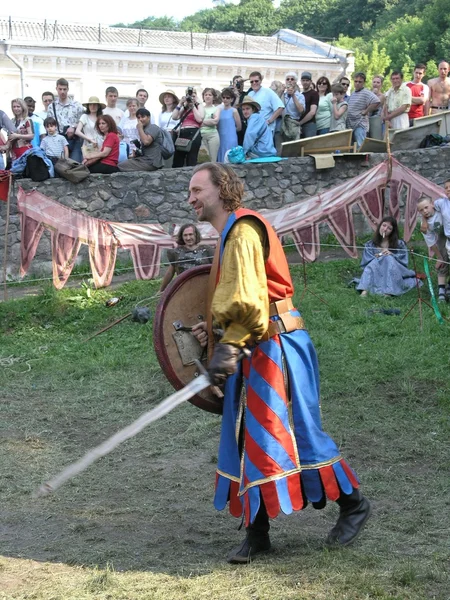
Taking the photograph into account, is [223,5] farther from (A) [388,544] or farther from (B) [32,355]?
(A) [388,544]

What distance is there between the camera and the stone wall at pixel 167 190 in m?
12.2


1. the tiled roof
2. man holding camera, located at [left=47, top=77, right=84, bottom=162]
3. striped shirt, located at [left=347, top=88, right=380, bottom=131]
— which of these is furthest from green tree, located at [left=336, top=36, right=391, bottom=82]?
man holding camera, located at [left=47, top=77, right=84, bottom=162]

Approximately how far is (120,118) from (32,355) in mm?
4549

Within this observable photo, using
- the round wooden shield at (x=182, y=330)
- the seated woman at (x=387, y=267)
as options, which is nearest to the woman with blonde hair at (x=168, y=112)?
the seated woman at (x=387, y=267)

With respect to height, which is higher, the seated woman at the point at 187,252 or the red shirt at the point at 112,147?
the red shirt at the point at 112,147

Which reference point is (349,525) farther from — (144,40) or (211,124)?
(144,40)

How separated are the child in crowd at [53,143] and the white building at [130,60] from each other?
1772 cm

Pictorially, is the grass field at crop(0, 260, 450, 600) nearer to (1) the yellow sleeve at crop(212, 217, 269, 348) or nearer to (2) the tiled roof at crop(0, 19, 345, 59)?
(1) the yellow sleeve at crop(212, 217, 269, 348)

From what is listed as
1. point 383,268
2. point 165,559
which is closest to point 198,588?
point 165,559

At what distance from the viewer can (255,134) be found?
12.7 m

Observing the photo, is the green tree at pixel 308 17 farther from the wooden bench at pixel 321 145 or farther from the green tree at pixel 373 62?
the wooden bench at pixel 321 145

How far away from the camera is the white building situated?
29.5 m

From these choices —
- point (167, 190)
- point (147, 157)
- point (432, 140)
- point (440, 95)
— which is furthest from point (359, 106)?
point (147, 157)

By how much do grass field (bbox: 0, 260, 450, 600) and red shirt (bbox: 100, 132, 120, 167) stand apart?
7.91 ft
